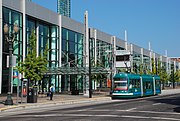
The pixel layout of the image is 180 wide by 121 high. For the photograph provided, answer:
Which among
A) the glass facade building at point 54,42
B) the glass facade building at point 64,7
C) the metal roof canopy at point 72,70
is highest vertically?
the glass facade building at point 64,7

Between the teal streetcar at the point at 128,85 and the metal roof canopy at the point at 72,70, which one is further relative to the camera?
the metal roof canopy at the point at 72,70

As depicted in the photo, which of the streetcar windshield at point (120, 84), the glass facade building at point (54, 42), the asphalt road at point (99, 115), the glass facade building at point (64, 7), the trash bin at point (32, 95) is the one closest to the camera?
the asphalt road at point (99, 115)

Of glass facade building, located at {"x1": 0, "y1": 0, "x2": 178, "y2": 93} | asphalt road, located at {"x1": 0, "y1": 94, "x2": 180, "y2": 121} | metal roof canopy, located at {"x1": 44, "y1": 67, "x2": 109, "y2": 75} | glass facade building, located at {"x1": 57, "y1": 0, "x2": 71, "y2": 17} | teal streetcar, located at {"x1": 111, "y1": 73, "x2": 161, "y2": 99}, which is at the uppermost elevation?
glass facade building, located at {"x1": 57, "y1": 0, "x2": 71, "y2": 17}

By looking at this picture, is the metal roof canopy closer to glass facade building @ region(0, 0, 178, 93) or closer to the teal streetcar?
glass facade building @ region(0, 0, 178, 93)

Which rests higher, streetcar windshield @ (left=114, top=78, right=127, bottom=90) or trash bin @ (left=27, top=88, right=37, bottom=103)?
streetcar windshield @ (left=114, top=78, right=127, bottom=90)

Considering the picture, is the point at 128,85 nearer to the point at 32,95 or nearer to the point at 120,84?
the point at 120,84

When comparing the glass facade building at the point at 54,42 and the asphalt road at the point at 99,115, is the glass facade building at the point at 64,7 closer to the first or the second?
the glass facade building at the point at 54,42

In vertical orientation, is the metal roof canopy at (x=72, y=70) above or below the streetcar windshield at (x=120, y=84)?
above

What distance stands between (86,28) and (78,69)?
11.9 metres

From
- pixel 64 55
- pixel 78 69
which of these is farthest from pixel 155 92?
pixel 64 55

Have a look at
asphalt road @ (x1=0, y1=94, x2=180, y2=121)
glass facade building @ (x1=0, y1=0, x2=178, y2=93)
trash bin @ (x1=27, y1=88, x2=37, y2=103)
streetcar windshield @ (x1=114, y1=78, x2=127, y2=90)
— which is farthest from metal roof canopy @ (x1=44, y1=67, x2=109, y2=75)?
asphalt road @ (x1=0, y1=94, x2=180, y2=121)

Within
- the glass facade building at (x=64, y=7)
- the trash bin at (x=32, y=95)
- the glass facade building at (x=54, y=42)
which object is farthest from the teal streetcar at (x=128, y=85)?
the glass facade building at (x=64, y=7)

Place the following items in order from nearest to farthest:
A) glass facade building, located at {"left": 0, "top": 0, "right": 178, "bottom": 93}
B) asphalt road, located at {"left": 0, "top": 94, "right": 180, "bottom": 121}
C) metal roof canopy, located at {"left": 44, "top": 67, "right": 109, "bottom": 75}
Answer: asphalt road, located at {"left": 0, "top": 94, "right": 180, "bottom": 121}, glass facade building, located at {"left": 0, "top": 0, "right": 178, "bottom": 93}, metal roof canopy, located at {"left": 44, "top": 67, "right": 109, "bottom": 75}

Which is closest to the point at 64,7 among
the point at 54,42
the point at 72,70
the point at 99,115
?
the point at 54,42
